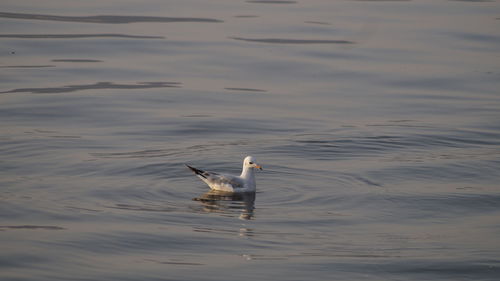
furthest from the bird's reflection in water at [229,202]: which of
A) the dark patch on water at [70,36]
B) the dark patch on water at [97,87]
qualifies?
the dark patch on water at [70,36]

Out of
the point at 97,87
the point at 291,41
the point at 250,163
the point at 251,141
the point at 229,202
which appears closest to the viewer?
the point at 229,202

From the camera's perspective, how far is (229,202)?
612 inches

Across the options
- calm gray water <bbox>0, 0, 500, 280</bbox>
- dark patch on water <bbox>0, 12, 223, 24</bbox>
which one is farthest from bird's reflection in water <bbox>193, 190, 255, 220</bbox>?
dark patch on water <bbox>0, 12, 223, 24</bbox>

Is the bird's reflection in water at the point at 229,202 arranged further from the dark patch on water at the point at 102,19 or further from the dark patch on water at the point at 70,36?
the dark patch on water at the point at 102,19

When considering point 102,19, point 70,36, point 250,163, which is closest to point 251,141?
point 250,163

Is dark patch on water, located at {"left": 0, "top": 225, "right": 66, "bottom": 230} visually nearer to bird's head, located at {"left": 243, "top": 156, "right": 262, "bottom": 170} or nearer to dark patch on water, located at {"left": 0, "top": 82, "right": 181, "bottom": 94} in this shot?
bird's head, located at {"left": 243, "top": 156, "right": 262, "bottom": 170}

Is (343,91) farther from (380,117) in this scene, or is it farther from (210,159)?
(210,159)

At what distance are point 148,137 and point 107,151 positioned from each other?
1.38m

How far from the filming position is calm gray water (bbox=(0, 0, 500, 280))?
12.5 metres

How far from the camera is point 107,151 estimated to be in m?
17.8

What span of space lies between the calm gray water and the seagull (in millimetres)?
243

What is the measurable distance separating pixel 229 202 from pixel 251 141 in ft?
11.4

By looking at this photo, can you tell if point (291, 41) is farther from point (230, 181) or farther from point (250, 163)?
point (230, 181)

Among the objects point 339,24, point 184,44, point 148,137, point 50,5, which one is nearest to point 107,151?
point 148,137
